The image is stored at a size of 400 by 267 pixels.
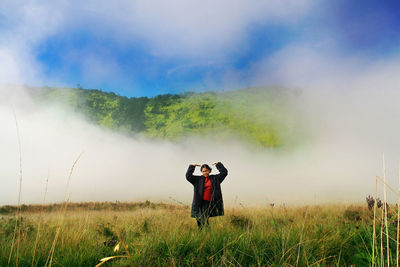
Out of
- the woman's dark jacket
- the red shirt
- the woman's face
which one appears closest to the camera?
the woman's dark jacket

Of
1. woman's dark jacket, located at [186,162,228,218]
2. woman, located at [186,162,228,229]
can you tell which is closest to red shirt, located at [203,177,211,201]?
woman, located at [186,162,228,229]

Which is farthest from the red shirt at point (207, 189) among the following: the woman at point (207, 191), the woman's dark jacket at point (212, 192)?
the woman's dark jacket at point (212, 192)

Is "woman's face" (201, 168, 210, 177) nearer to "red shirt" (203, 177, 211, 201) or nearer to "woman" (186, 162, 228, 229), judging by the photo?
"woman" (186, 162, 228, 229)

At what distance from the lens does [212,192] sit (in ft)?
30.3

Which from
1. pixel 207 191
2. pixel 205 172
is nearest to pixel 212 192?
pixel 207 191

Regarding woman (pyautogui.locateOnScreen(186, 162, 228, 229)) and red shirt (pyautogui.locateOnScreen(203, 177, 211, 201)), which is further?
red shirt (pyautogui.locateOnScreen(203, 177, 211, 201))

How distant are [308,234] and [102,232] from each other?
5.20 metres

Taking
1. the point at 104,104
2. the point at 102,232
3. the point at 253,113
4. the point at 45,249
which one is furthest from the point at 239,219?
the point at 104,104

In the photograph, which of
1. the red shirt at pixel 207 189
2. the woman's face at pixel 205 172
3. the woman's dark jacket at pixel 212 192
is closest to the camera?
the woman's dark jacket at pixel 212 192

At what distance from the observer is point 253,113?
55625 mm

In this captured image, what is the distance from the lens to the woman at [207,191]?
9.15m

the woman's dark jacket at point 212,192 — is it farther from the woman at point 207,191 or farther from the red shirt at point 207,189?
the red shirt at point 207,189

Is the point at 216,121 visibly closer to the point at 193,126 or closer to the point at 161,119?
the point at 193,126

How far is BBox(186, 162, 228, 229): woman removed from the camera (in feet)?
30.0
